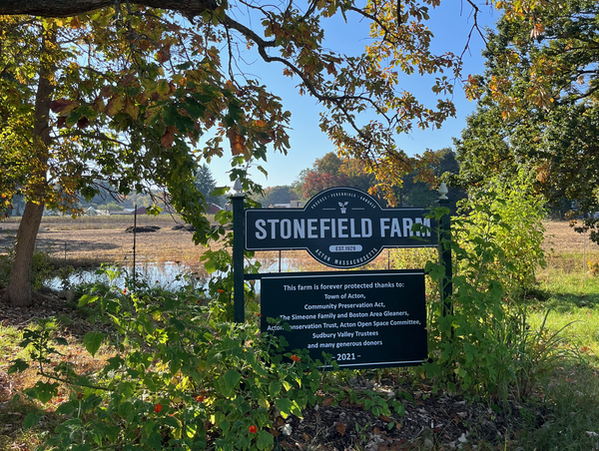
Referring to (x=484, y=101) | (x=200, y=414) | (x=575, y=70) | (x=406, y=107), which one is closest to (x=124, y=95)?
(x=200, y=414)

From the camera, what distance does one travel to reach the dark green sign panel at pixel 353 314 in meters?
4.08

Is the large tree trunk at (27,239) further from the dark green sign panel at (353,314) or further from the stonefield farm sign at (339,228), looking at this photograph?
the dark green sign panel at (353,314)

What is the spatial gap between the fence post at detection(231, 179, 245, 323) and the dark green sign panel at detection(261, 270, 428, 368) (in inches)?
8.9

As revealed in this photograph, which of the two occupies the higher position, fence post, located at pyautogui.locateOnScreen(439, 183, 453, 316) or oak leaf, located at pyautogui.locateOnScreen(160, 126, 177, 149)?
oak leaf, located at pyautogui.locateOnScreen(160, 126, 177, 149)

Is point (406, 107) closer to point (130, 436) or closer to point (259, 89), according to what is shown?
point (259, 89)

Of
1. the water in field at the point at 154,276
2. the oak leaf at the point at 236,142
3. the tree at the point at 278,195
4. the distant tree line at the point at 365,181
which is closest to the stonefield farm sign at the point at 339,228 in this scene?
the oak leaf at the point at 236,142

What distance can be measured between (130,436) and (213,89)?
8.26 ft

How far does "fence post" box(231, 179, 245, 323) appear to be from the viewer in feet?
12.8

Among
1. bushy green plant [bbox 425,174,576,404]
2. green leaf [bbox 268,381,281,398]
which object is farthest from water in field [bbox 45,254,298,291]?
green leaf [bbox 268,381,281,398]

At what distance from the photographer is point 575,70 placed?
11375 mm

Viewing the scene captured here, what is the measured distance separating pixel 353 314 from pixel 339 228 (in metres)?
0.83

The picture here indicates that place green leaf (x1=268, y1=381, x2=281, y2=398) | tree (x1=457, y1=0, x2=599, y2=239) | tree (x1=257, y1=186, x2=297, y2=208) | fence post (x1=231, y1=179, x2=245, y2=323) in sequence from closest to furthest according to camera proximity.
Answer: green leaf (x1=268, y1=381, x2=281, y2=398) → fence post (x1=231, y1=179, x2=245, y2=323) → tree (x1=457, y1=0, x2=599, y2=239) → tree (x1=257, y1=186, x2=297, y2=208)

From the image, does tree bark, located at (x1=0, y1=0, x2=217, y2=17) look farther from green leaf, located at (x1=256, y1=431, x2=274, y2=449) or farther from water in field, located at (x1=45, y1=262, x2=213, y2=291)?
water in field, located at (x1=45, y1=262, x2=213, y2=291)

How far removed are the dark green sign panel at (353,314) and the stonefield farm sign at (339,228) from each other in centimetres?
25
